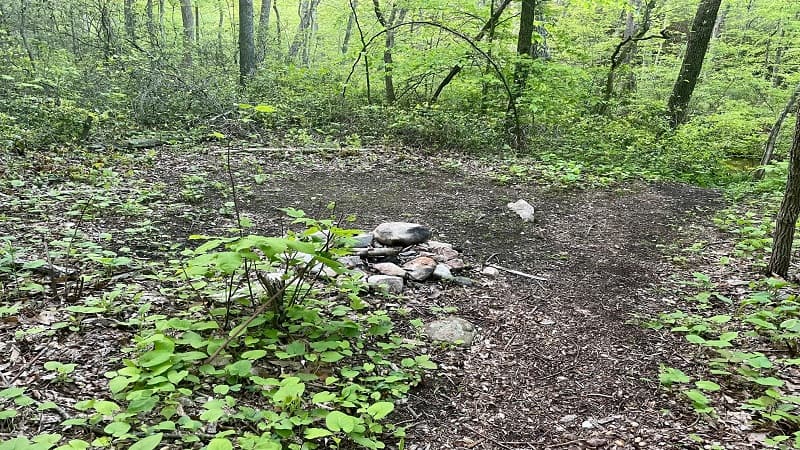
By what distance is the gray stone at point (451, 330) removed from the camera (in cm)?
342

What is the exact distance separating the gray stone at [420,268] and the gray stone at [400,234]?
0.34m

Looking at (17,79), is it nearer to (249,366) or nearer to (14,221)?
(14,221)

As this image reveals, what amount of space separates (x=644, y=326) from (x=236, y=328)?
9.35ft

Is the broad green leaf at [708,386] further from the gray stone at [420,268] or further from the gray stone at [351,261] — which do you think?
the gray stone at [351,261]

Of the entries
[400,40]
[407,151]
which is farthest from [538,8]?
[407,151]

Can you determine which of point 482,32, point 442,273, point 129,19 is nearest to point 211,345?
point 442,273

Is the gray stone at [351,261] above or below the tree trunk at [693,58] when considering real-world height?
below

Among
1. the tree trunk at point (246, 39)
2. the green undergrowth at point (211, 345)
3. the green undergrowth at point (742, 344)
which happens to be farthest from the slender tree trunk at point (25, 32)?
the green undergrowth at point (742, 344)

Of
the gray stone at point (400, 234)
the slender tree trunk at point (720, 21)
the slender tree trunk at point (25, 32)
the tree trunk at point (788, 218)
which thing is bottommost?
the gray stone at point (400, 234)

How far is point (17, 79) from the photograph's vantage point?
7.45 m

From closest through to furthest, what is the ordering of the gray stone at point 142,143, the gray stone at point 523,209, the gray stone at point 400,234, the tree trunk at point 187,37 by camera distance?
the gray stone at point 400,234
the gray stone at point 523,209
the gray stone at point 142,143
the tree trunk at point 187,37

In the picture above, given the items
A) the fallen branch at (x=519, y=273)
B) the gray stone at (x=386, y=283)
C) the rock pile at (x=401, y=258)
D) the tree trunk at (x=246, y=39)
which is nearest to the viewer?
the gray stone at (x=386, y=283)

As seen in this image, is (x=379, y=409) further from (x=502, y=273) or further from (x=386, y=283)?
(x=502, y=273)

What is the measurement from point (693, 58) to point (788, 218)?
7.58m
